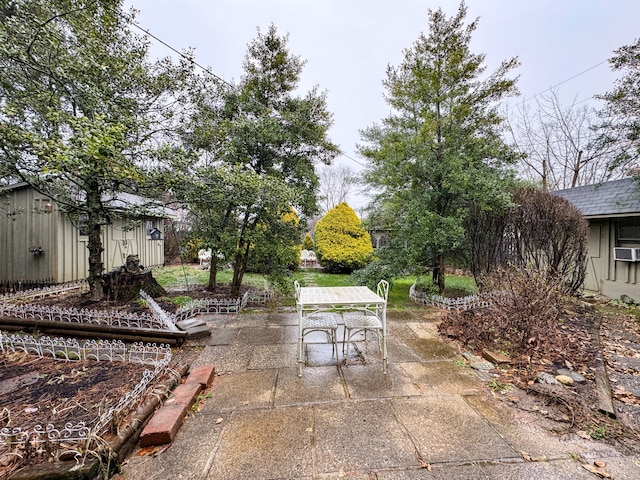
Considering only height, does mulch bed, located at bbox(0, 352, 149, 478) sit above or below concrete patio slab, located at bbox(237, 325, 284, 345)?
above

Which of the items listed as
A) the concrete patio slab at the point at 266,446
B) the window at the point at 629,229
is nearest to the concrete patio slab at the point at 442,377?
the concrete patio slab at the point at 266,446

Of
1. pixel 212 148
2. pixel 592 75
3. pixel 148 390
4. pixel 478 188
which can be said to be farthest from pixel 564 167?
pixel 148 390

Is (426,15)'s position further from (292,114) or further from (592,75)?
(592,75)

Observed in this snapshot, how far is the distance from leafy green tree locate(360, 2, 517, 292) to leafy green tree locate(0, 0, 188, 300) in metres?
4.32

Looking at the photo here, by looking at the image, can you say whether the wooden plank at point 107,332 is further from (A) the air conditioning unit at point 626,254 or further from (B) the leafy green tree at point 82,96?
(A) the air conditioning unit at point 626,254

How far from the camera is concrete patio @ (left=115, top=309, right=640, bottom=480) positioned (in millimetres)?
1773

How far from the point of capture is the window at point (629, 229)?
6.78 m

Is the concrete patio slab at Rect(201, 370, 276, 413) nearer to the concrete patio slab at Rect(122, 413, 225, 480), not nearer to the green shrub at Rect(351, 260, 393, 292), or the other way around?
the concrete patio slab at Rect(122, 413, 225, 480)

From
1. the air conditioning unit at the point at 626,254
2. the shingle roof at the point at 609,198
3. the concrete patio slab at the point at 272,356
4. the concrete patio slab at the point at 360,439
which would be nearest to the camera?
the concrete patio slab at the point at 360,439

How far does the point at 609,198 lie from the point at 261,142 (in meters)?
8.87

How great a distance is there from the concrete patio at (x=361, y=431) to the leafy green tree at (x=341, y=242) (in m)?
7.36

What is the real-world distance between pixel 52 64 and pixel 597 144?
9.90m

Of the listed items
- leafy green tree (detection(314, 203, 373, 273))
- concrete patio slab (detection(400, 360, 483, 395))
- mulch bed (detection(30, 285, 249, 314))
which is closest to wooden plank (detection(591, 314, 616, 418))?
concrete patio slab (detection(400, 360, 483, 395))

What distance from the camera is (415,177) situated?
589cm
